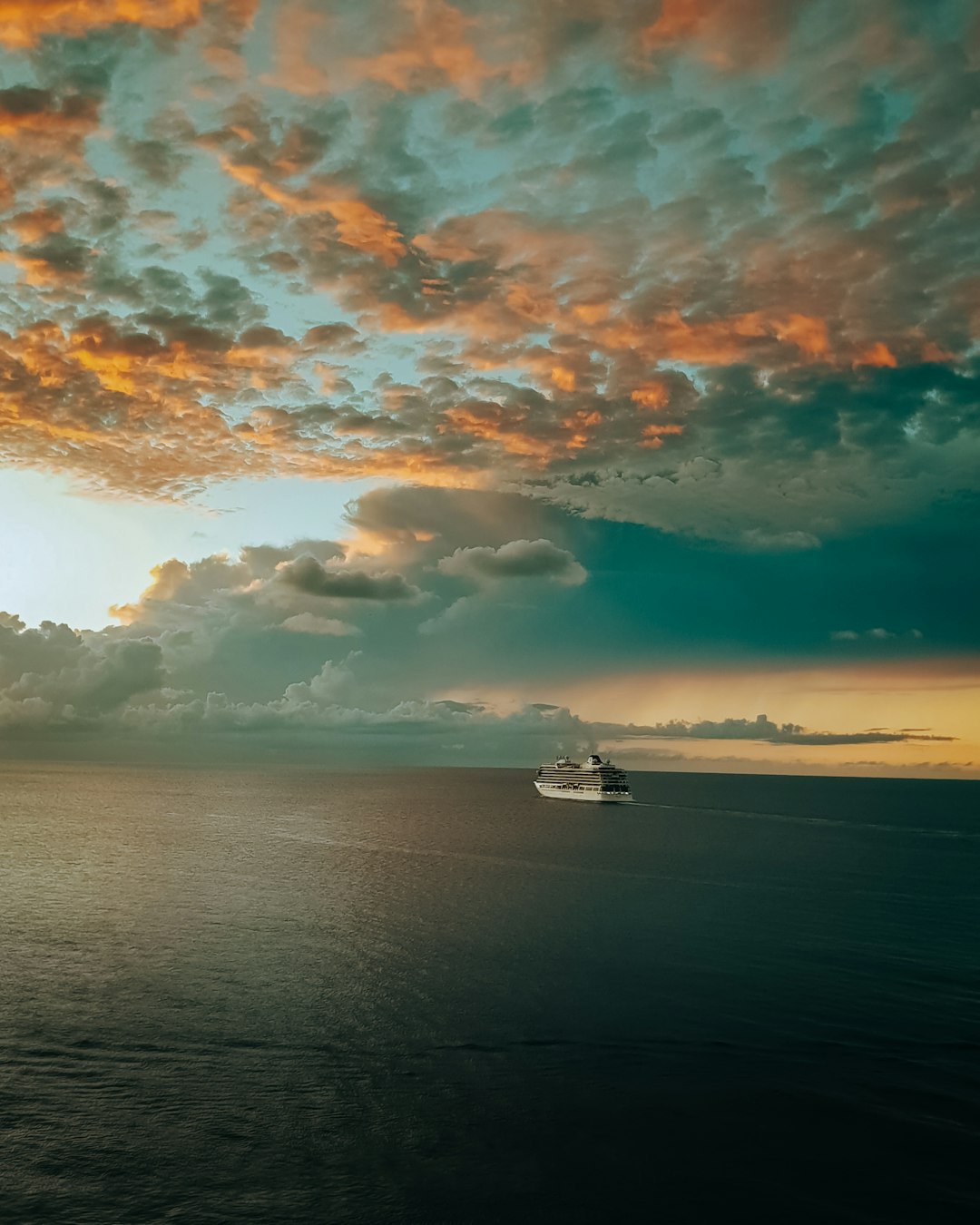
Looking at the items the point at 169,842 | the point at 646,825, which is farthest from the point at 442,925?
the point at 646,825

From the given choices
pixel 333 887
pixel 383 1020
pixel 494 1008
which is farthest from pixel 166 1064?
pixel 333 887

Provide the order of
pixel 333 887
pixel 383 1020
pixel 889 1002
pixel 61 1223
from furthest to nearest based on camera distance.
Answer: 1. pixel 333 887
2. pixel 889 1002
3. pixel 383 1020
4. pixel 61 1223

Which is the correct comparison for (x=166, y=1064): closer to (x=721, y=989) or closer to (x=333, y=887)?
(x=721, y=989)

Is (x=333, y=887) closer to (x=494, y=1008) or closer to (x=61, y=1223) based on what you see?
(x=494, y=1008)

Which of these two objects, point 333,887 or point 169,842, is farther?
point 169,842

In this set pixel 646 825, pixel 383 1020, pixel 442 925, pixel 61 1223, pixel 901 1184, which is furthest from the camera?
pixel 646 825

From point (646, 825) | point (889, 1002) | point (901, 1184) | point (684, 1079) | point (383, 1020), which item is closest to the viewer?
point (901, 1184)
